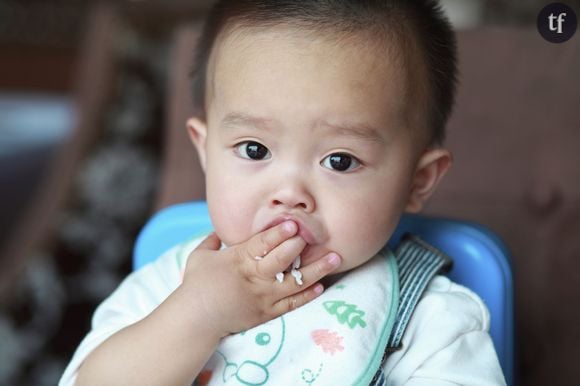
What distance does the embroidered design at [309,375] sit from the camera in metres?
0.77

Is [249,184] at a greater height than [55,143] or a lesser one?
greater

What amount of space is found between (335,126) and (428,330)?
0.24 m

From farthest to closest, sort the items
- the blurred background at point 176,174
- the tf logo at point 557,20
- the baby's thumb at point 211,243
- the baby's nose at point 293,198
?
the blurred background at point 176,174 → the tf logo at point 557,20 → the baby's thumb at point 211,243 → the baby's nose at point 293,198

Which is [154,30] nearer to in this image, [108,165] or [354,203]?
[108,165]

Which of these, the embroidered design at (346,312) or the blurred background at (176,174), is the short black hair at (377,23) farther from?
the blurred background at (176,174)

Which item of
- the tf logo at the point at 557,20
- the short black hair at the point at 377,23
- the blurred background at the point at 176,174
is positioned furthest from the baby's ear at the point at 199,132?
the tf logo at the point at 557,20

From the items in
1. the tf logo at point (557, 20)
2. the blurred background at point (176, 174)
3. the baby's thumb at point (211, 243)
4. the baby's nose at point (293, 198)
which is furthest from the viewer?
the blurred background at point (176, 174)

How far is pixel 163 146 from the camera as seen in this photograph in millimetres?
1614

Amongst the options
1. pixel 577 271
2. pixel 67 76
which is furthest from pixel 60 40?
pixel 577 271

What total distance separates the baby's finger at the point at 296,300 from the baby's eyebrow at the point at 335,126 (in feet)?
0.58

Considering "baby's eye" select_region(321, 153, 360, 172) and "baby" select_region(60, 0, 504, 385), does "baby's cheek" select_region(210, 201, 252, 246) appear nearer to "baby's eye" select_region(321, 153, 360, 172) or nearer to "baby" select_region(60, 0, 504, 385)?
"baby" select_region(60, 0, 504, 385)

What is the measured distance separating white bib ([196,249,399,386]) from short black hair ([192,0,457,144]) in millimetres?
225

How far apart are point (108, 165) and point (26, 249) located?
0.78 feet

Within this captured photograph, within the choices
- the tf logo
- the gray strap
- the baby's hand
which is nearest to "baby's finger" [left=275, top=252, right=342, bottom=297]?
the baby's hand
